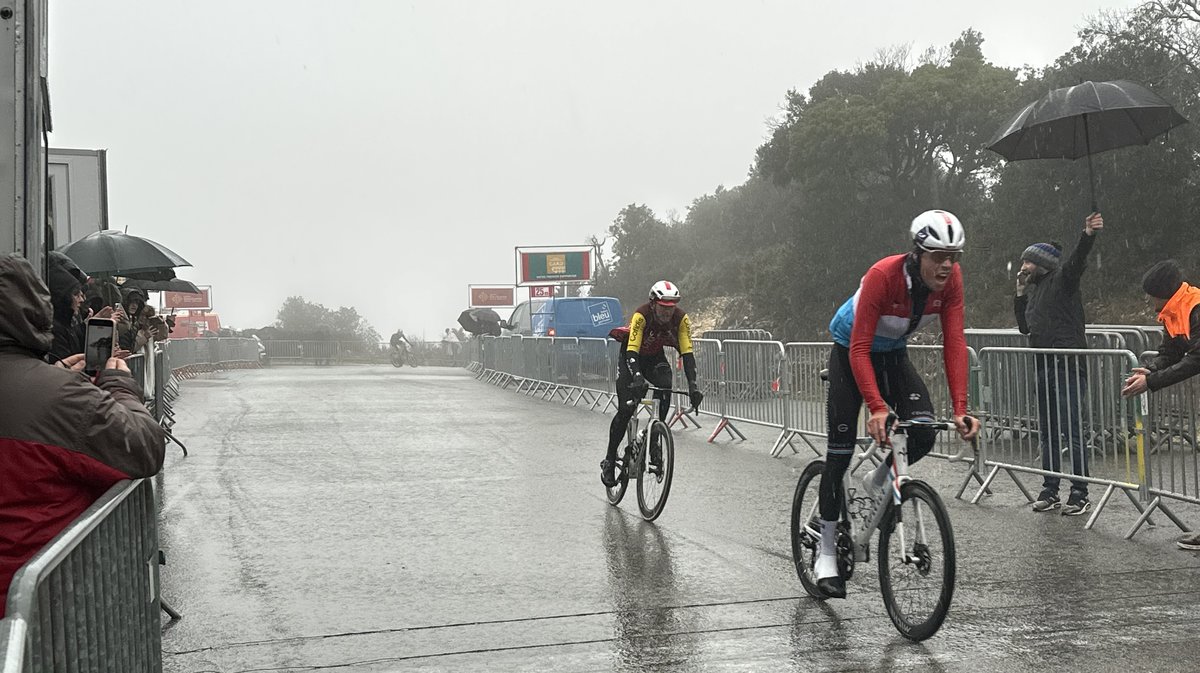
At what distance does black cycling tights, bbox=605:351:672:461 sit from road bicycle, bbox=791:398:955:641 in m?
3.10

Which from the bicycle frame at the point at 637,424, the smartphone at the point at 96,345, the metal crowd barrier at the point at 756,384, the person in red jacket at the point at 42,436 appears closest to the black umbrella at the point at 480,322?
the metal crowd barrier at the point at 756,384

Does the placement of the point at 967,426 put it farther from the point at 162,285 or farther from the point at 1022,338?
the point at 162,285

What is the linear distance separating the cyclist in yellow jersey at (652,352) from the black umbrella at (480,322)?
1189 inches

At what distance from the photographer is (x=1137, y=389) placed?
7.75 metres

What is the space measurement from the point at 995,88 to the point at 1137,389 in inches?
1451

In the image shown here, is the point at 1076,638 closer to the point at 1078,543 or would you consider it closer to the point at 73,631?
the point at 1078,543

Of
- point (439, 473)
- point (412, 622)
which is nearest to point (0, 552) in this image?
point (412, 622)

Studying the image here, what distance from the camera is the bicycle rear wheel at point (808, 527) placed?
252 inches

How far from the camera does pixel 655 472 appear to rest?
9.13 m

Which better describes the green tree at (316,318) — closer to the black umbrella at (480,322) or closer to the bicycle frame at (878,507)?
the black umbrella at (480,322)

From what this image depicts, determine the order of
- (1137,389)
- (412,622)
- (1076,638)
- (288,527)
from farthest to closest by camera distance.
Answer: (288,527), (1137,389), (412,622), (1076,638)

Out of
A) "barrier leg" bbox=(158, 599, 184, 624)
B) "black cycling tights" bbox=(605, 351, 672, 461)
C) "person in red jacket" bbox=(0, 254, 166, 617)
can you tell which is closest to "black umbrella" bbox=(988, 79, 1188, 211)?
"black cycling tights" bbox=(605, 351, 672, 461)

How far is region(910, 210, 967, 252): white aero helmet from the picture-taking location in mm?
5551

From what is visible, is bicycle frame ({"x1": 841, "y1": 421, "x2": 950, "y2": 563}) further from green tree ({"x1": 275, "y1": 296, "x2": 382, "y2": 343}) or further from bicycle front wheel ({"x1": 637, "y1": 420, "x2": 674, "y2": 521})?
green tree ({"x1": 275, "y1": 296, "x2": 382, "y2": 343})
